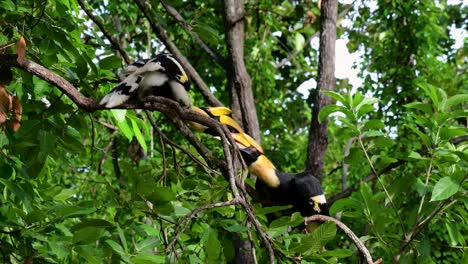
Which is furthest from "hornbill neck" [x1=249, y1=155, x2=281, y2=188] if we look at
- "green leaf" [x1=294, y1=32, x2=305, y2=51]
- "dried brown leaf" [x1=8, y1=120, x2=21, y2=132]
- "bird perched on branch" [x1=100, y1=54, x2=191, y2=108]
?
"green leaf" [x1=294, y1=32, x2=305, y2=51]

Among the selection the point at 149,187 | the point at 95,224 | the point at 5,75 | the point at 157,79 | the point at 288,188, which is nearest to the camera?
the point at 149,187

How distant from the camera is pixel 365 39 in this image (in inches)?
227

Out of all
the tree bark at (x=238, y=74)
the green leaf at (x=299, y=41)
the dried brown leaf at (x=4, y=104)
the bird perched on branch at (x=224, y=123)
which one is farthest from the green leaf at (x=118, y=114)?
the green leaf at (x=299, y=41)

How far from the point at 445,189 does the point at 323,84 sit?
1810mm

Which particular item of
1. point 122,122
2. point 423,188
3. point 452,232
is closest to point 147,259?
point 122,122

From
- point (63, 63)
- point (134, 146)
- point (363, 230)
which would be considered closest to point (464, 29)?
point (363, 230)

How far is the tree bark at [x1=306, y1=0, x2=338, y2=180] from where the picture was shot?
3.61m

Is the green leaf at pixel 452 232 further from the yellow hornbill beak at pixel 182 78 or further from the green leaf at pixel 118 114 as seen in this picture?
the green leaf at pixel 118 114

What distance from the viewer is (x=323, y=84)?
3.78 meters

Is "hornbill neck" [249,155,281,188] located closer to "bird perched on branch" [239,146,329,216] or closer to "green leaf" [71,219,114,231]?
"bird perched on branch" [239,146,329,216]

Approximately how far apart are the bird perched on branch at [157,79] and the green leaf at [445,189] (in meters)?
0.77

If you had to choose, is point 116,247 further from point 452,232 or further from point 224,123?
point 452,232

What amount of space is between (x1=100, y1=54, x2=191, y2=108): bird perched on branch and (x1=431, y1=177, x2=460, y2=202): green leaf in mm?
774

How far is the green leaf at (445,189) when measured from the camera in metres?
2.00
